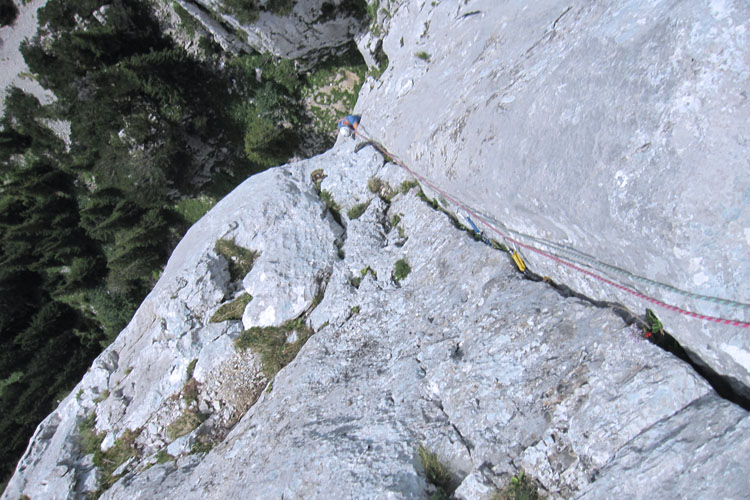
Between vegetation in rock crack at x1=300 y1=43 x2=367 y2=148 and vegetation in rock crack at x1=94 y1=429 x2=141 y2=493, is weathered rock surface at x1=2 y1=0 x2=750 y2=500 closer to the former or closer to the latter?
vegetation in rock crack at x1=94 y1=429 x2=141 y2=493

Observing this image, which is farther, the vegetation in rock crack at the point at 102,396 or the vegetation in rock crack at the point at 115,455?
the vegetation in rock crack at the point at 102,396

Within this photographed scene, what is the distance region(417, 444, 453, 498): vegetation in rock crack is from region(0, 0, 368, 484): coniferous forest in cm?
1487

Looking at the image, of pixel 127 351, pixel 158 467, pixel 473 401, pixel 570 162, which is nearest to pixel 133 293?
pixel 127 351

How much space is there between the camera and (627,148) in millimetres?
4496

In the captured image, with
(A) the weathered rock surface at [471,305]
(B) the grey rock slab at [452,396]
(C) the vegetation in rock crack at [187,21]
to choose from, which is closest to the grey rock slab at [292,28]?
(C) the vegetation in rock crack at [187,21]

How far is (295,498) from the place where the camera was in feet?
18.8

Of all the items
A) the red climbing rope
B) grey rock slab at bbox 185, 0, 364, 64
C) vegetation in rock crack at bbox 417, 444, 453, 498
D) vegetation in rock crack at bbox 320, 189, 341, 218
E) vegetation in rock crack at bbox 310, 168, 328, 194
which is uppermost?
grey rock slab at bbox 185, 0, 364, 64

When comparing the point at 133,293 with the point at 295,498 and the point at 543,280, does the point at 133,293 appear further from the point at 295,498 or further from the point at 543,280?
the point at 543,280

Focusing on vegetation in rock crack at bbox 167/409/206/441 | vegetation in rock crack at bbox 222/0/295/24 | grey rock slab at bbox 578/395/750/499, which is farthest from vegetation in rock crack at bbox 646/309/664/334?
vegetation in rock crack at bbox 222/0/295/24

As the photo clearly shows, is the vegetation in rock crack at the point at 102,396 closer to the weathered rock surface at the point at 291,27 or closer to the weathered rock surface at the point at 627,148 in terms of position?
the weathered rock surface at the point at 627,148

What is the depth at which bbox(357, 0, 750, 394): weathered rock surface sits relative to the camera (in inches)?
151

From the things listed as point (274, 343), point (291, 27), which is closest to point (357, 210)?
point (274, 343)

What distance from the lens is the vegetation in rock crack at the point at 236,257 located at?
34.1 ft

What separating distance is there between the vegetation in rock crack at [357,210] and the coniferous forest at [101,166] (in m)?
8.47
